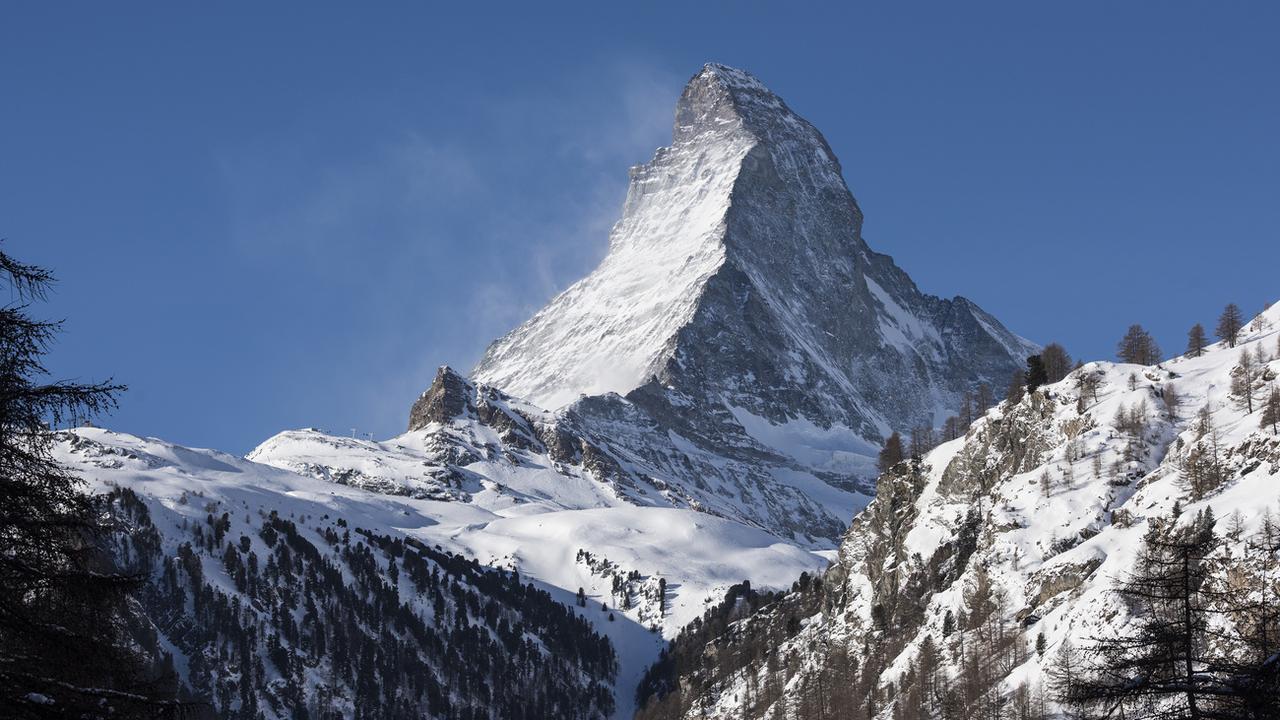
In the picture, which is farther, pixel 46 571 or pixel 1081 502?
pixel 1081 502

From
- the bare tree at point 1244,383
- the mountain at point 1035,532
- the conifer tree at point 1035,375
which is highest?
the conifer tree at point 1035,375

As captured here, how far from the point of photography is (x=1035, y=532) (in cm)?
14588

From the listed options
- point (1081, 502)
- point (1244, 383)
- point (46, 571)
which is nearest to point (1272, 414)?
point (1244, 383)

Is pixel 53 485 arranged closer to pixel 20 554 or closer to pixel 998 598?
pixel 20 554

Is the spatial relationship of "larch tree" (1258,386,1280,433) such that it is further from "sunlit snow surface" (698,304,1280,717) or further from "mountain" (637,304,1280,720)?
"sunlit snow surface" (698,304,1280,717)

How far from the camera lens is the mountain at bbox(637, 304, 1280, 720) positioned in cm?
11394

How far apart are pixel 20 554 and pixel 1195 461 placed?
127632 millimetres

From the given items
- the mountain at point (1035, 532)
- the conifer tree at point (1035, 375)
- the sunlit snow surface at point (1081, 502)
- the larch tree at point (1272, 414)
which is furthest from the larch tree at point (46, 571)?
the conifer tree at point (1035, 375)

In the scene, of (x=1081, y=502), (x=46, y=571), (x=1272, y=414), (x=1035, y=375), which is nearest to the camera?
(x=46, y=571)

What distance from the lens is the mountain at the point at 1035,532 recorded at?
113938mm

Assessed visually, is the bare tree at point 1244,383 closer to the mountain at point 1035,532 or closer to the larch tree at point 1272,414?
the mountain at point 1035,532

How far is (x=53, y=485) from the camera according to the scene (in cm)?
2370

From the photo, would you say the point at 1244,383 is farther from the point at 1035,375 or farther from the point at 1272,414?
the point at 1035,375

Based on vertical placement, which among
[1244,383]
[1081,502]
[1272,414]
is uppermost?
[1244,383]
